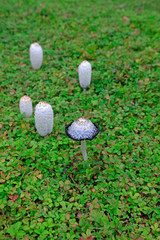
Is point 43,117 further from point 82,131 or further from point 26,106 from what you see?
point 82,131

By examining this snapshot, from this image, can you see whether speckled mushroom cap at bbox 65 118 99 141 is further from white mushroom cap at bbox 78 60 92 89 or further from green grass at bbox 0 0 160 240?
white mushroom cap at bbox 78 60 92 89

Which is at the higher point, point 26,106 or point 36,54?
point 36,54

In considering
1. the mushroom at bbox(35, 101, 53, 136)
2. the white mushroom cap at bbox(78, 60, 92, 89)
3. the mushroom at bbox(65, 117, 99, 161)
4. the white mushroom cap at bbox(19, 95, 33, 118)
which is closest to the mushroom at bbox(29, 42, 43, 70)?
the white mushroom cap at bbox(78, 60, 92, 89)

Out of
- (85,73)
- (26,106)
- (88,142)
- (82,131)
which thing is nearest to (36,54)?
(85,73)

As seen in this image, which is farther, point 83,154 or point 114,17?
point 114,17

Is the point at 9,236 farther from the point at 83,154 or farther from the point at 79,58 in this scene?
the point at 79,58

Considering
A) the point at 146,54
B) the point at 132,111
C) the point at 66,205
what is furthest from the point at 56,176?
the point at 146,54

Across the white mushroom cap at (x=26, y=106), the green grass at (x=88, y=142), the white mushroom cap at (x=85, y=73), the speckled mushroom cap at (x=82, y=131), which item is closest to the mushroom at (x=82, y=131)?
the speckled mushroom cap at (x=82, y=131)
